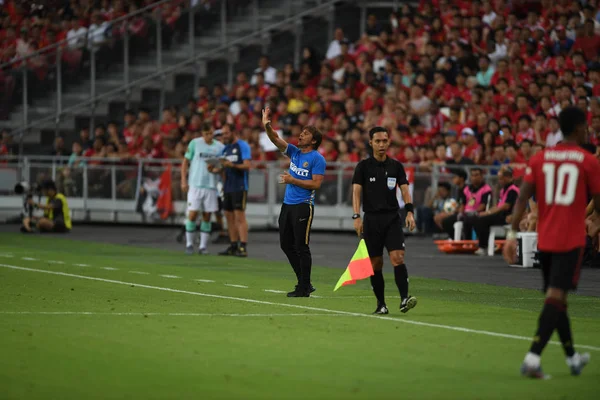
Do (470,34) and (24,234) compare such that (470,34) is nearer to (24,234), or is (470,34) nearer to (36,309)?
(24,234)

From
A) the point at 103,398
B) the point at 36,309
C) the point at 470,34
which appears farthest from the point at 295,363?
the point at 470,34

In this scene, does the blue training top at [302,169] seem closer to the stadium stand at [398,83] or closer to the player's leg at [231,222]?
the player's leg at [231,222]

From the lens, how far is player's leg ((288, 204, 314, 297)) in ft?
49.0

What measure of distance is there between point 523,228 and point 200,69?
16.2m

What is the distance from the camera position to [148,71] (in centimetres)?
3556

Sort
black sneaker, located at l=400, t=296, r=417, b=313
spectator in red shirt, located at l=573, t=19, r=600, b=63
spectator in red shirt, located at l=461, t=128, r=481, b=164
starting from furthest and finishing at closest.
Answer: spectator in red shirt, located at l=573, t=19, r=600, b=63 < spectator in red shirt, located at l=461, t=128, r=481, b=164 < black sneaker, located at l=400, t=296, r=417, b=313

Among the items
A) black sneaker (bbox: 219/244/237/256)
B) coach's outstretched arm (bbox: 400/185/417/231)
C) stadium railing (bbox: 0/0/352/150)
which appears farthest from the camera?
stadium railing (bbox: 0/0/352/150)

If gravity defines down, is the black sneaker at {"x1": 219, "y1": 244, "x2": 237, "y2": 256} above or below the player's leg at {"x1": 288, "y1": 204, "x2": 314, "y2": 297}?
below

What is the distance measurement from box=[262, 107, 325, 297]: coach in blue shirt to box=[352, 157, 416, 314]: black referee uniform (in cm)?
180

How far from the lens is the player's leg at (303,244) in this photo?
1494 centimetres

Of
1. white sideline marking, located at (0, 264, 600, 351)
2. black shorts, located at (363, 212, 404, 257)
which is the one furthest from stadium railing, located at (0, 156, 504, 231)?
black shorts, located at (363, 212, 404, 257)

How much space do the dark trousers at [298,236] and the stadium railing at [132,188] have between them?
529 inches

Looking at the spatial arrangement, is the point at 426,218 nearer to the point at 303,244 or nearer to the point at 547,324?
the point at 303,244

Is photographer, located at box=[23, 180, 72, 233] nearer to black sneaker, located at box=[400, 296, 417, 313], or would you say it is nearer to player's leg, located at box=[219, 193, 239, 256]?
player's leg, located at box=[219, 193, 239, 256]
